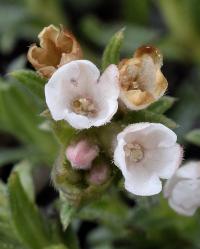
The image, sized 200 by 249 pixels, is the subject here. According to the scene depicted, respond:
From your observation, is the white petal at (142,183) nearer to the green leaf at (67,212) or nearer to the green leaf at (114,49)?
the green leaf at (67,212)

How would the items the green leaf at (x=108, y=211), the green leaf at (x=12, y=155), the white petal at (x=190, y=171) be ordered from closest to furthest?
the white petal at (x=190, y=171) → the green leaf at (x=108, y=211) → the green leaf at (x=12, y=155)

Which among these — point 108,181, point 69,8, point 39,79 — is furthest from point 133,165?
point 69,8

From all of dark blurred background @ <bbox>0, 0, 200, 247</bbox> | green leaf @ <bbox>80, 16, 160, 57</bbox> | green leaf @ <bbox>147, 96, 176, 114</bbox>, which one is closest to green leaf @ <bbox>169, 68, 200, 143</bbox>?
dark blurred background @ <bbox>0, 0, 200, 247</bbox>

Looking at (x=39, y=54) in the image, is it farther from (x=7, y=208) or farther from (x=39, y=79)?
(x=7, y=208)

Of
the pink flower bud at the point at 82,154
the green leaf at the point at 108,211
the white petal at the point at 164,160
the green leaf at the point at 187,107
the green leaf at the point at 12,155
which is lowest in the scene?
the green leaf at the point at 187,107

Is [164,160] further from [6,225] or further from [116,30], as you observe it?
[116,30]

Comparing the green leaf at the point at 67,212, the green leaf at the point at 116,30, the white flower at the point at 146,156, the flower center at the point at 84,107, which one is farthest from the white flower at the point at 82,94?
the green leaf at the point at 116,30
